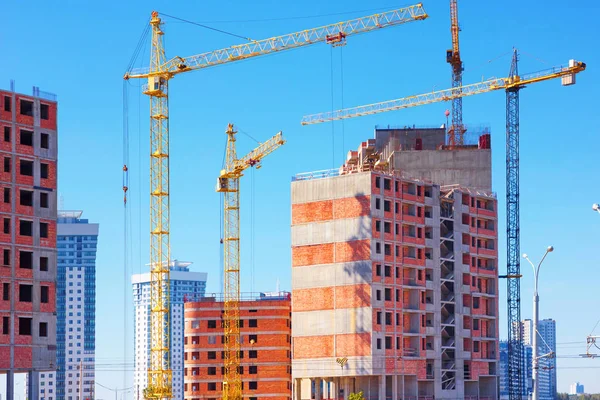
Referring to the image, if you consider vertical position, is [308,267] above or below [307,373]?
above

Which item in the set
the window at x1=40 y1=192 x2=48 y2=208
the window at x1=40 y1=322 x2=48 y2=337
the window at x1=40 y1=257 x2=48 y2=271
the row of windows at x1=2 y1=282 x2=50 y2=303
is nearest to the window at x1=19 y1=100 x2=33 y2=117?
the window at x1=40 y1=192 x2=48 y2=208

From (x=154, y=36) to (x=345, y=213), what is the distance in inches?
1760

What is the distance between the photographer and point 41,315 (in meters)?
127

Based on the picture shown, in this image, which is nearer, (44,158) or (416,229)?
(44,158)

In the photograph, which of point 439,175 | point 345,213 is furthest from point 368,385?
point 439,175

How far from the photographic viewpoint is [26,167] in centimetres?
12850

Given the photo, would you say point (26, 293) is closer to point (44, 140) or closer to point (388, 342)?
point (44, 140)

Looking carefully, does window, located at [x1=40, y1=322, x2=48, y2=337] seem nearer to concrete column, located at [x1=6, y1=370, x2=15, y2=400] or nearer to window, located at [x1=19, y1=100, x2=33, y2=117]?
concrete column, located at [x1=6, y1=370, x2=15, y2=400]

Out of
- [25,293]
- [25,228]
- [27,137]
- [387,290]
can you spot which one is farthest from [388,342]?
[27,137]

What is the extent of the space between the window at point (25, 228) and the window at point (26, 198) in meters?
2.07

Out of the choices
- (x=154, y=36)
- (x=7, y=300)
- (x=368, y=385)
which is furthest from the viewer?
(x=154, y=36)

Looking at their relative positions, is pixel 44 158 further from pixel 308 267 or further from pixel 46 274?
pixel 308 267

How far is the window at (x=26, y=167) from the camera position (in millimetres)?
127875

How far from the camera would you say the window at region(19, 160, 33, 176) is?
128 meters
